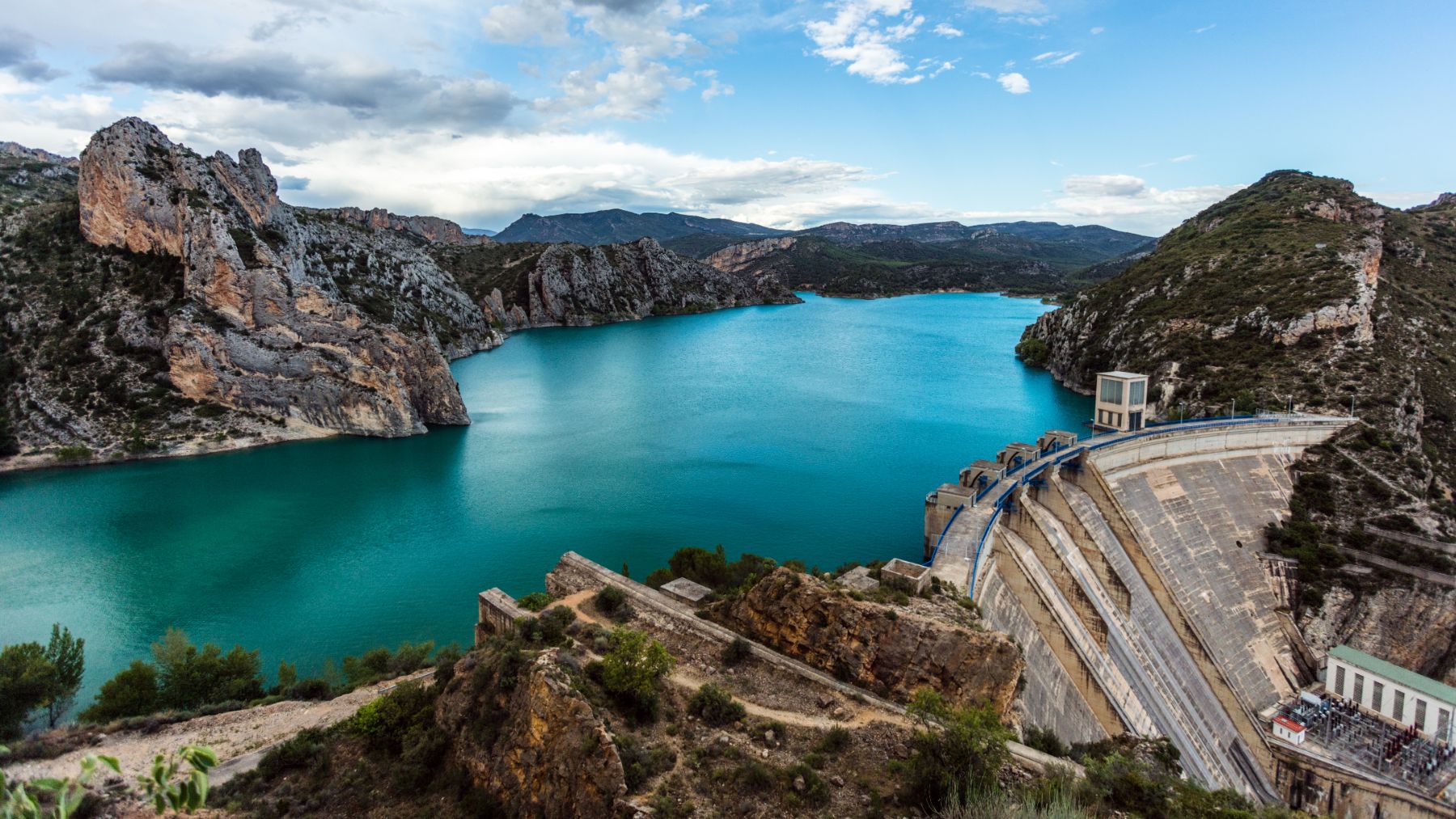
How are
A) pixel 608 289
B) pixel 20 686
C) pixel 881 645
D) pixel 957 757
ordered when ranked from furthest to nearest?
pixel 608 289
pixel 20 686
pixel 881 645
pixel 957 757

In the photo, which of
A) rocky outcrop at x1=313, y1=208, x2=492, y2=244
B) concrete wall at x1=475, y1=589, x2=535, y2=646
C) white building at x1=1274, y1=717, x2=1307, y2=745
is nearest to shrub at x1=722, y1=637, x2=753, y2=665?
concrete wall at x1=475, y1=589, x2=535, y2=646

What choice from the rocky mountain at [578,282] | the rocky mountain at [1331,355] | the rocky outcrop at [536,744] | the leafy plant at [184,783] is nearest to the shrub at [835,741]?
the rocky outcrop at [536,744]

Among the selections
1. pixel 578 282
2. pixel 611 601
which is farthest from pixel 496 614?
pixel 578 282

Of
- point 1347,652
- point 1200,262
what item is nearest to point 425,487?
point 1347,652

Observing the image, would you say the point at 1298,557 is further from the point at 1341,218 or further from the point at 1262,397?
the point at 1341,218

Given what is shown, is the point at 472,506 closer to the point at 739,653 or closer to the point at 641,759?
the point at 739,653

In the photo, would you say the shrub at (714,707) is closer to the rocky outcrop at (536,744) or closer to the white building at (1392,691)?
the rocky outcrop at (536,744)
